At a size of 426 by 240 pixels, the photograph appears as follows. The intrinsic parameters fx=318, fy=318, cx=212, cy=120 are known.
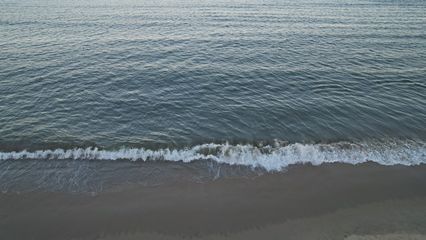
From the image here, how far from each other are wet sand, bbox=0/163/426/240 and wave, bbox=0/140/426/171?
110cm

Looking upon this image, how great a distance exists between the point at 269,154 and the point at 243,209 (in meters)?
4.59

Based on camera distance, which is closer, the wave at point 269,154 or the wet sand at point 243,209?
the wet sand at point 243,209

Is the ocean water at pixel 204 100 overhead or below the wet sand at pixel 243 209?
overhead

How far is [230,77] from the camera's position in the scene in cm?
2839

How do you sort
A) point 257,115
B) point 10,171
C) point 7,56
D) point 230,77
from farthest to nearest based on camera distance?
point 7,56, point 230,77, point 257,115, point 10,171

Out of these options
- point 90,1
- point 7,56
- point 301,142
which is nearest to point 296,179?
point 301,142

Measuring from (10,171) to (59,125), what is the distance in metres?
4.87

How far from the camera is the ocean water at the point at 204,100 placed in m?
17.1

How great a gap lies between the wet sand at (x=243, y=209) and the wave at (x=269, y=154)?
3.61ft

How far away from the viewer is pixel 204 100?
2409cm

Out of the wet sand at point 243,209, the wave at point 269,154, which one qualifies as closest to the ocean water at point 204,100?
the wave at point 269,154

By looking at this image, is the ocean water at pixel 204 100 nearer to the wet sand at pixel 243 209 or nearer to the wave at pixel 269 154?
the wave at pixel 269 154

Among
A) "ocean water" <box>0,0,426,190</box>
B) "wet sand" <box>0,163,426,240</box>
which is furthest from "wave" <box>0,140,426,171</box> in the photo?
"wet sand" <box>0,163,426,240</box>

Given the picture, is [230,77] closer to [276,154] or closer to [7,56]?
[276,154]
